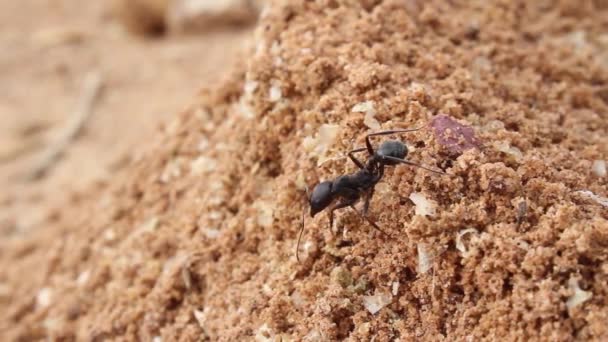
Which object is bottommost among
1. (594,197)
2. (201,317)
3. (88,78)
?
(88,78)

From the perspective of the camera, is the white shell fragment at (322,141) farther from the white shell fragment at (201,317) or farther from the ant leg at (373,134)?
the white shell fragment at (201,317)

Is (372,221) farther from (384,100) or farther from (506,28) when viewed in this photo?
(506,28)

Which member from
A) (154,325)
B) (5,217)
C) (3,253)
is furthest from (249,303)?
(5,217)

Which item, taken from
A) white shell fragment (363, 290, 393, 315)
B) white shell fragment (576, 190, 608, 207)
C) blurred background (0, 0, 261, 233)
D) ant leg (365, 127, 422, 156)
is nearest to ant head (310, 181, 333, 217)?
ant leg (365, 127, 422, 156)

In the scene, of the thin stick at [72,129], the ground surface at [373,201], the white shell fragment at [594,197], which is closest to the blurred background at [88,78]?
the thin stick at [72,129]

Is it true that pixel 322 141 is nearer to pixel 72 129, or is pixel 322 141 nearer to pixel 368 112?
pixel 368 112

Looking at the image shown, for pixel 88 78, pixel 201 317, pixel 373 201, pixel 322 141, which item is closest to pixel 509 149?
pixel 373 201
